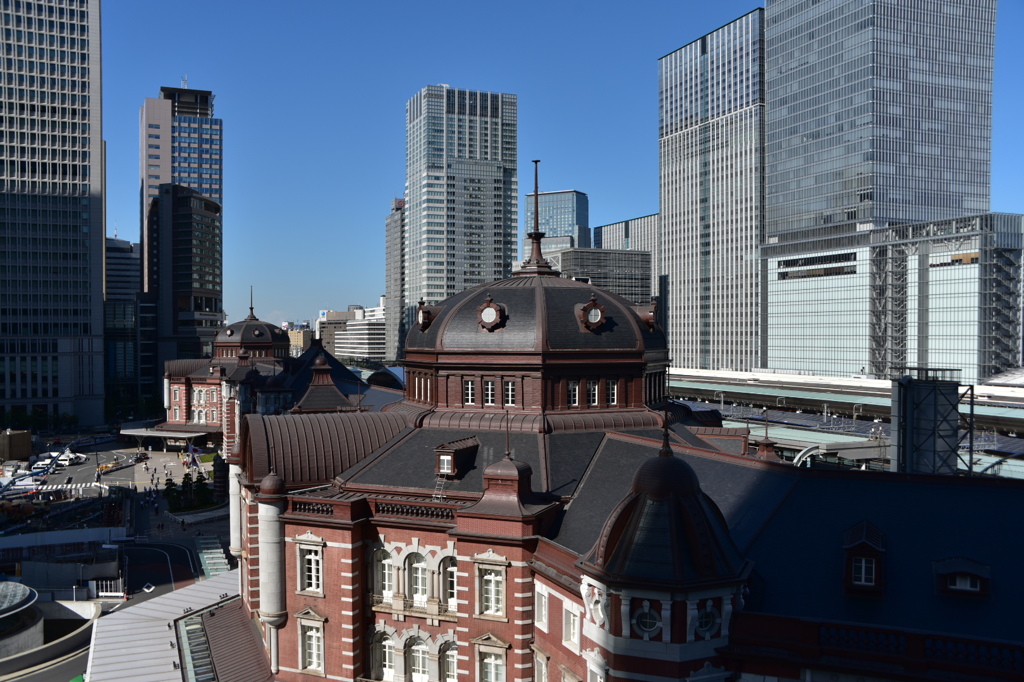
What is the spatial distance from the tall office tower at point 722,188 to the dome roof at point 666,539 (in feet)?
522

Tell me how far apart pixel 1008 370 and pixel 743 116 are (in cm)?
8288

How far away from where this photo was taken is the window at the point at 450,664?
34.7 metres

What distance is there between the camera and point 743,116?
180m

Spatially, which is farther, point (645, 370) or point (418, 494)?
point (645, 370)

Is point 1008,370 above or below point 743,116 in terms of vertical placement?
below

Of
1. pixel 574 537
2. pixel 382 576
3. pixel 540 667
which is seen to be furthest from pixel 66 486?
pixel 574 537

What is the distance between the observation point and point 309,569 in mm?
36406

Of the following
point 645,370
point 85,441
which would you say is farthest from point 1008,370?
point 85,441

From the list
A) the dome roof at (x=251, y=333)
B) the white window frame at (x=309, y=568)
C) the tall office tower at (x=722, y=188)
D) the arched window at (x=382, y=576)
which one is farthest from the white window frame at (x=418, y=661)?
the tall office tower at (x=722, y=188)

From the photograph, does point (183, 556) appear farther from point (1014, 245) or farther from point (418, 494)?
point (1014, 245)

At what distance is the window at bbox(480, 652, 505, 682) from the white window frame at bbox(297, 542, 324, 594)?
8367mm

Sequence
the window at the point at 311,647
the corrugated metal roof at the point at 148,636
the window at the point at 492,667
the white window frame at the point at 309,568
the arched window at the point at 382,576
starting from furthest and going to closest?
1. the corrugated metal roof at the point at 148,636
2. the window at the point at 311,647
3. the white window frame at the point at 309,568
4. the arched window at the point at 382,576
5. the window at the point at 492,667

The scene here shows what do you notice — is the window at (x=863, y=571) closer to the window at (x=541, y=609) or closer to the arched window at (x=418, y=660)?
the window at (x=541, y=609)

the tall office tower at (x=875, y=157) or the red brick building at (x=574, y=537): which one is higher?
the tall office tower at (x=875, y=157)
